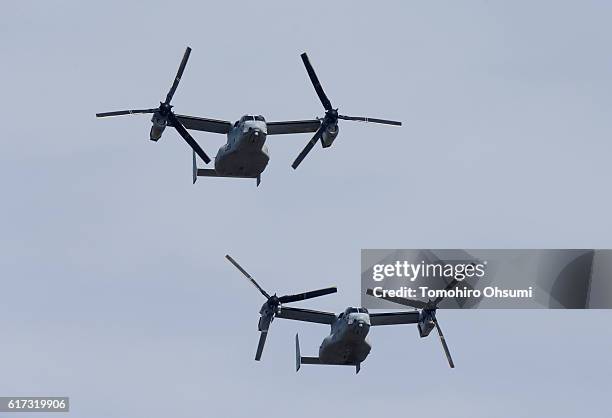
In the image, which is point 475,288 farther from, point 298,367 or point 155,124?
point 155,124

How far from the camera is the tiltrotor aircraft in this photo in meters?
138

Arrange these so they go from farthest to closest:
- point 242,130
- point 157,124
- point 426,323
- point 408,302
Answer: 1. point 426,323
2. point 408,302
3. point 157,124
4. point 242,130

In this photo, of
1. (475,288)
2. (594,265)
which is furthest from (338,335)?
(594,265)

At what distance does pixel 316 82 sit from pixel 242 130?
10.4 meters

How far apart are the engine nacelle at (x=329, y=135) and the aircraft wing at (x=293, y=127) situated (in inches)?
57.3

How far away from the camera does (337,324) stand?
481ft

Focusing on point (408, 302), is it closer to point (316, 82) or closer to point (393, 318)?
point (393, 318)

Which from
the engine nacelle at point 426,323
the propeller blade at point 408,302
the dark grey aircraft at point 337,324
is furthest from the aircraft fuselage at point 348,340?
the engine nacelle at point 426,323

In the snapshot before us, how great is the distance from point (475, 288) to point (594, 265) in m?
10.5

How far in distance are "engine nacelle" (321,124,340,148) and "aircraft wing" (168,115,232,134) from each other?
7.43 metres

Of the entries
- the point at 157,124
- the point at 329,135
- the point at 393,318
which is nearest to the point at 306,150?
the point at 329,135

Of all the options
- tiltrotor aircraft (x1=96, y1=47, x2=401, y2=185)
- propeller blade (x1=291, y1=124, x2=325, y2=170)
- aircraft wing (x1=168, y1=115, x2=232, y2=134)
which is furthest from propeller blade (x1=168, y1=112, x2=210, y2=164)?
propeller blade (x1=291, y1=124, x2=325, y2=170)

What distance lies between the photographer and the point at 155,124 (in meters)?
140

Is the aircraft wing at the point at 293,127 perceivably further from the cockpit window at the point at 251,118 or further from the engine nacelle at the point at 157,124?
the engine nacelle at the point at 157,124
